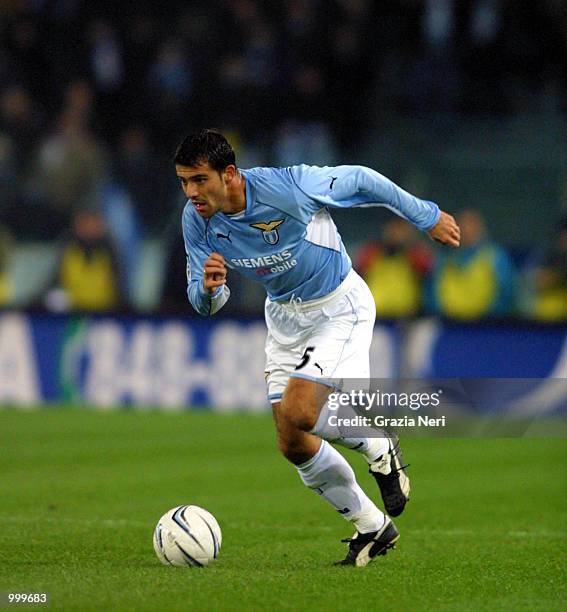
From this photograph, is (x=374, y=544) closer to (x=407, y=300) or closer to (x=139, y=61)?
(x=407, y=300)

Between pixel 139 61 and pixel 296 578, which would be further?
pixel 139 61

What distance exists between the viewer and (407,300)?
556 inches

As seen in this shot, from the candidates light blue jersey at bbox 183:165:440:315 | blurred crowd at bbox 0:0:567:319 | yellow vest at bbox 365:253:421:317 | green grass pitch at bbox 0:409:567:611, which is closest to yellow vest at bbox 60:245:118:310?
blurred crowd at bbox 0:0:567:319

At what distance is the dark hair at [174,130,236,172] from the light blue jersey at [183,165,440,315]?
0.25 m

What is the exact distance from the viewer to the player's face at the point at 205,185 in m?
6.07

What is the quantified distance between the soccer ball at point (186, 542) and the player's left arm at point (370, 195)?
1.63m

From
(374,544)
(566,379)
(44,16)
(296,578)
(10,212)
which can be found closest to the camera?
(296,578)

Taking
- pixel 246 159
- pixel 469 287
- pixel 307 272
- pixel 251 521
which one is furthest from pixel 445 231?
pixel 246 159

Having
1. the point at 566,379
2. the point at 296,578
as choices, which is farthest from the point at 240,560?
the point at 566,379

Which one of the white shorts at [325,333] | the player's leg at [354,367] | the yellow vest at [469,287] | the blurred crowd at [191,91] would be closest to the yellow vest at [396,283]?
the yellow vest at [469,287]

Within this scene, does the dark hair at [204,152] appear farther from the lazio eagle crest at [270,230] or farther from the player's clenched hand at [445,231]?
the player's clenched hand at [445,231]

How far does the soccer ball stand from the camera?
238 inches

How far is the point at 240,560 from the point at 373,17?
12.4 meters

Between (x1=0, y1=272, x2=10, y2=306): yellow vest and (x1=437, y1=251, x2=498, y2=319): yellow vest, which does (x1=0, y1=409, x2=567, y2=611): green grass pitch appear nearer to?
(x1=437, y1=251, x2=498, y2=319): yellow vest
